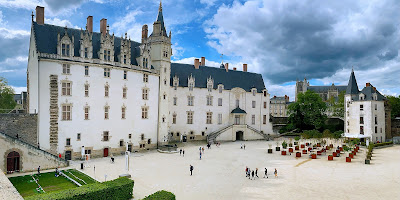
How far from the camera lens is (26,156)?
91.6 feet

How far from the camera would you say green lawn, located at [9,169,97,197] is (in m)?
22.4

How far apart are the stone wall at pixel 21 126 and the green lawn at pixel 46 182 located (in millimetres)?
6613

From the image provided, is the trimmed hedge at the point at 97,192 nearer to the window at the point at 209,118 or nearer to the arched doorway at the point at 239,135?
the window at the point at 209,118

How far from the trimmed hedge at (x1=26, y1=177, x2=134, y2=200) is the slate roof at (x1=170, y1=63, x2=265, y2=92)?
111 feet

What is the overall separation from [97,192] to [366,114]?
5673 cm

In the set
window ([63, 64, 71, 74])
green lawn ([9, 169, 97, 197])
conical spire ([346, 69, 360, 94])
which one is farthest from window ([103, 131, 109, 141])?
conical spire ([346, 69, 360, 94])

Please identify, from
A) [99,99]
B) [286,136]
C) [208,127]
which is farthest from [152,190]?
[286,136]

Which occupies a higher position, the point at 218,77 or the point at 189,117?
the point at 218,77

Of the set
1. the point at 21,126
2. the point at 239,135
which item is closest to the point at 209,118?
the point at 239,135

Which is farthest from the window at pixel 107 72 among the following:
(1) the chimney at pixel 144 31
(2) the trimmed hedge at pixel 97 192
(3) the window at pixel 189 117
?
(2) the trimmed hedge at pixel 97 192

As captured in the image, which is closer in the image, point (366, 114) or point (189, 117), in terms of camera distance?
point (189, 117)

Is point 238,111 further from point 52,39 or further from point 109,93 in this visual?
point 52,39

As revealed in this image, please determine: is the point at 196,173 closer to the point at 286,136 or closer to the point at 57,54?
the point at 57,54

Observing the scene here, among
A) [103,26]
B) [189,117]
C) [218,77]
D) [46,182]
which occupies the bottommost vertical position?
[46,182]
